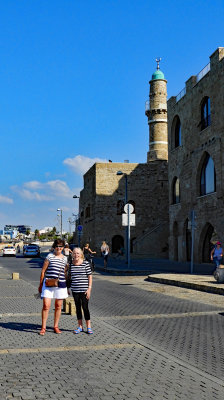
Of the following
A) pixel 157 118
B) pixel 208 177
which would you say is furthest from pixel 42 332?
pixel 157 118

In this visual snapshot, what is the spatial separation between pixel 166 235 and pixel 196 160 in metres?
15.0

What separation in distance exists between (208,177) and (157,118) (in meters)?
28.7

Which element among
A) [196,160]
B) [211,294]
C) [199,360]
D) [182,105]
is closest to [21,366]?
[199,360]

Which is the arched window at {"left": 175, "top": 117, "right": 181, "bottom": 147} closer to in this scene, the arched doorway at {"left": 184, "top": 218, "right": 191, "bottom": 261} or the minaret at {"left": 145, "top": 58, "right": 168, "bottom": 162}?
the arched doorway at {"left": 184, "top": 218, "right": 191, "bottom": 261}

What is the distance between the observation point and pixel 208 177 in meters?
31.5

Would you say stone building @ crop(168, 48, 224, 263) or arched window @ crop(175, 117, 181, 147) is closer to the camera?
stone building @ crop(168, 48, 224, 263)

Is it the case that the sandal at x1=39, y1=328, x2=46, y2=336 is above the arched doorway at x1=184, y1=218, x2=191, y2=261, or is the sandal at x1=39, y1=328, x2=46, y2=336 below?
below

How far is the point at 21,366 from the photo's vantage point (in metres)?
6.06

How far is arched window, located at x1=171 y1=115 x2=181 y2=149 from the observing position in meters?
38.1

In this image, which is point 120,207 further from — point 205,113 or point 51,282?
point 51,282

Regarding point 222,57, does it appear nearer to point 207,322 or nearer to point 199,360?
point 207,322

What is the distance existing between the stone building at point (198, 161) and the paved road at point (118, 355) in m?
17.6

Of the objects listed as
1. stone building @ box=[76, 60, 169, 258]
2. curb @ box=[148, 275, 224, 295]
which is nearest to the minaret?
stone building @ box=[76, 60, 169, 258]

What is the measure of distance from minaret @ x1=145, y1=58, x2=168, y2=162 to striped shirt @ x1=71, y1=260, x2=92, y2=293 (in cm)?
4980
